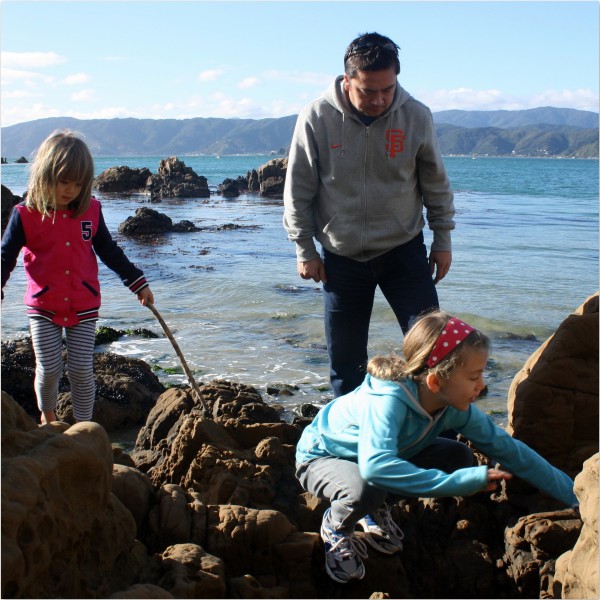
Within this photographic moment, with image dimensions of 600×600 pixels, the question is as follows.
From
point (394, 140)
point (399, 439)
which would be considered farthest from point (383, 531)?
point (394, 140)

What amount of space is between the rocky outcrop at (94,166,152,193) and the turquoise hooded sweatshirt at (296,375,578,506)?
38286 mm

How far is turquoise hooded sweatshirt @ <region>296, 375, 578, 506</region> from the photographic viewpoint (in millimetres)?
3107

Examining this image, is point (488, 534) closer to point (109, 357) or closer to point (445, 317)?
point (445, 317)

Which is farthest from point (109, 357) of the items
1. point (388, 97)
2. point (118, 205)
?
point (118, 205)

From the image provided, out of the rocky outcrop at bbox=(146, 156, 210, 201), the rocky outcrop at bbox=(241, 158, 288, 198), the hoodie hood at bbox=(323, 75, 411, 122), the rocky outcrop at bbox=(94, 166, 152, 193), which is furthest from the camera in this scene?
the rocky outcrop at bbox=(94, 166, 152, 193)

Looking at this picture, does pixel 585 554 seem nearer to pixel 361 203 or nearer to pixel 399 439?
pixel 399 439

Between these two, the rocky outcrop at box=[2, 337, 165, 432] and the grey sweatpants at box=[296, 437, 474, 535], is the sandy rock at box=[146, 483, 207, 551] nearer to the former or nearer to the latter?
the grey sweatpants at box=[296, 437, 474, 535]

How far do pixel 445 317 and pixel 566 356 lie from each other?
110 centimetres

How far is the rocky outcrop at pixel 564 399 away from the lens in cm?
409

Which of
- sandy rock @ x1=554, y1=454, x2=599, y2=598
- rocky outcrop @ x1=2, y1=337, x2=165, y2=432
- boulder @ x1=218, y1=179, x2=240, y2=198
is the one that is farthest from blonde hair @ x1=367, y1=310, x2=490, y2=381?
boulder @ x1=218, y1=179, x2=240, y2=198

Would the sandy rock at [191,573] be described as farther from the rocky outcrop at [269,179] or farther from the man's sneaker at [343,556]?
the rocky outcrop at [269,179]

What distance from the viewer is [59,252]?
437 cm

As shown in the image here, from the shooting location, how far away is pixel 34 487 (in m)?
2.63

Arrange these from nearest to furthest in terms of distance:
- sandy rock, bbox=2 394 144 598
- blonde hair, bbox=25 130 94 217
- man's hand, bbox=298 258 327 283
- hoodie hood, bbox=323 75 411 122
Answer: sandy rock, bbox=2 394 144 598 < blonde hair, bbox=25 130 94 217 < hoodie hood, bbox=323 75 411 122 < man's hand, bbox=298 258 327 283
